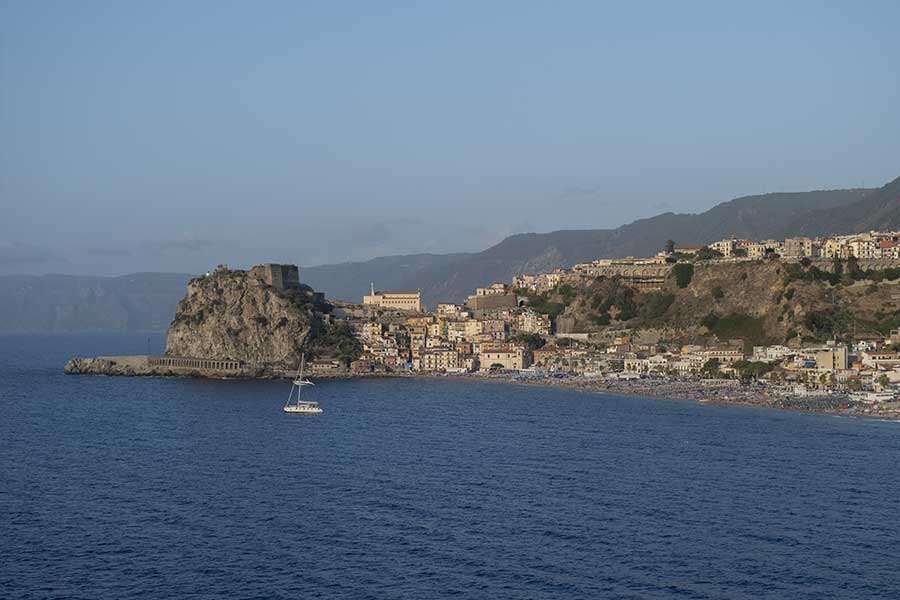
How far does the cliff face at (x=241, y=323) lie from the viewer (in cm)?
9256

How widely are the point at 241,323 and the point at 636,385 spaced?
35.2 meters

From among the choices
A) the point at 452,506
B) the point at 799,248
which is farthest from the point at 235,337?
the point at 452,506

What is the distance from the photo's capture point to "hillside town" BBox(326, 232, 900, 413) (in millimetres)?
68000

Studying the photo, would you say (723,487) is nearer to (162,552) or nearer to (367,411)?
(162,552)

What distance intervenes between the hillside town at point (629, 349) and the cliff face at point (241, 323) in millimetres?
3891

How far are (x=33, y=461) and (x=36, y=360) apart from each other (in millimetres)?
84190

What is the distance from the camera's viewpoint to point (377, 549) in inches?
1103

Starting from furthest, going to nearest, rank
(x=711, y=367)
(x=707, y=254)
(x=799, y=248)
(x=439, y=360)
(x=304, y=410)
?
(x=707, y=254)
(x=799, y=248)
(x=439, y=360)
(x=711, y=367)
(x=304, y=410)

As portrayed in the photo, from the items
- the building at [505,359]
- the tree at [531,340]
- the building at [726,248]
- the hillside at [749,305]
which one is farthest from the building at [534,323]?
the building at [726,248]

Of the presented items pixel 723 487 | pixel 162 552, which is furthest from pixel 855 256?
pixel 162 552

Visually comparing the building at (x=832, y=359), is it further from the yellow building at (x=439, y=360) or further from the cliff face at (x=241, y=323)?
the cliff face at (x=241, y=323)

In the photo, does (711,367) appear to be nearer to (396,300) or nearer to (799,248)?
(799,248)

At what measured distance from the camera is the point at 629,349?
295 feet

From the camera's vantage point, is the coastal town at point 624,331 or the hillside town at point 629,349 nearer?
the hillside town at point 629,349
